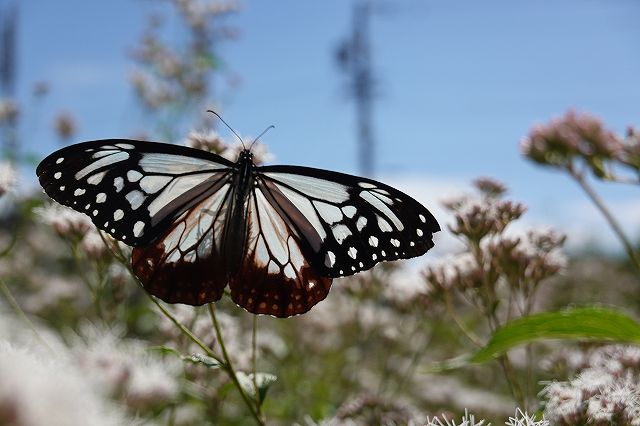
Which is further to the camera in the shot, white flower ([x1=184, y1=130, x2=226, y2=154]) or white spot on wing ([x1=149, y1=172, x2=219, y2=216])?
white flower ([x1=184, y1=130, x2=226, y2=154])

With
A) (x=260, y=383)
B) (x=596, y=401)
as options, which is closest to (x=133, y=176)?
(x=260, y=383)

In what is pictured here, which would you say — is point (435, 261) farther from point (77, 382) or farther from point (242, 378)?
point (77, 382)

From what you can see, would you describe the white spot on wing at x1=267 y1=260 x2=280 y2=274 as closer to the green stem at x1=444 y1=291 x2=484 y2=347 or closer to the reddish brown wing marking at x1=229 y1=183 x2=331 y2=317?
the reddish brown wing marking at x1=229 y1=183 x2=331 y2=317

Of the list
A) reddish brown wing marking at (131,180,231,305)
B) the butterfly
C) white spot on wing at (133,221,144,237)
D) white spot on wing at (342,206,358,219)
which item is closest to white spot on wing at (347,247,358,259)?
the butterfly

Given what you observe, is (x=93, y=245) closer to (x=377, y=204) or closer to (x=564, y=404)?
(x=377, y=204)

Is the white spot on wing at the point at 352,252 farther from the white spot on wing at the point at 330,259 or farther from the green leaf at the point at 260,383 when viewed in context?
the green leaf at the point at 260,383

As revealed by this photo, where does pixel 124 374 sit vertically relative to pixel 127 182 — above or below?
below
